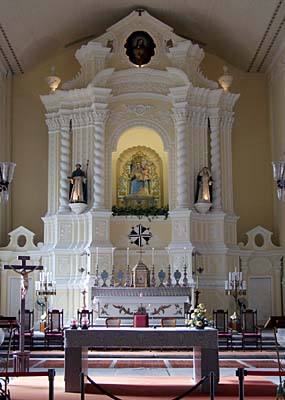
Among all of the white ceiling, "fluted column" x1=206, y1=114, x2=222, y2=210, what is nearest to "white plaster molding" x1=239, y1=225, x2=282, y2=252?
"fluted column" x1=206, y1=114, x2=222, y2=210

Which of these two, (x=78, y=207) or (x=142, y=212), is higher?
(x=78, y=207)

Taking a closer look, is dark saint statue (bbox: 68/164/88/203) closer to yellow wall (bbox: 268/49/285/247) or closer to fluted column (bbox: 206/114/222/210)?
fluted column (bbox: 206/114/222/210)

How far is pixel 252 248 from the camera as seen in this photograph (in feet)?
68.0

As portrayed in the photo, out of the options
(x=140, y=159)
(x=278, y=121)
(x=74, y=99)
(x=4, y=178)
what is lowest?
(x=4, y=178)

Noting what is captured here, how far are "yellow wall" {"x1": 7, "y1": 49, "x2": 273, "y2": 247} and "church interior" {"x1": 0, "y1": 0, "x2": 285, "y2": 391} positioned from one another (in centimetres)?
4

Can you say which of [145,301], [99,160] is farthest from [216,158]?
[145,301]

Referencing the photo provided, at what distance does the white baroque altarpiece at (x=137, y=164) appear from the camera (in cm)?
1970

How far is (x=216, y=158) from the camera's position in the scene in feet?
66.7

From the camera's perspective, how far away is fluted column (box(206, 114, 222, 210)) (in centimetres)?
2011

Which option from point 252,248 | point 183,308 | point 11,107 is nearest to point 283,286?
point 252,248

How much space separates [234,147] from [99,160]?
4.41m

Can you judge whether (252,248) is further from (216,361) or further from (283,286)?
(216,361)

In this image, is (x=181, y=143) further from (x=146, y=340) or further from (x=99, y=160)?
(x=146, y=340)

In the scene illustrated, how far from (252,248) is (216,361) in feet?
33.6
